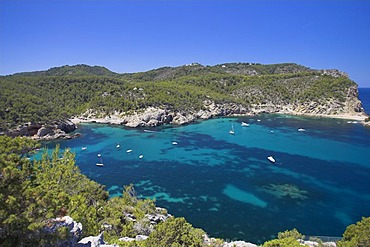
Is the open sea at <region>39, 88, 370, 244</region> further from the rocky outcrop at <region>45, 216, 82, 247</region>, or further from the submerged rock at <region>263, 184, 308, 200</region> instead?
the rocky outcrop at <region>45, 216, 82, 247</region>

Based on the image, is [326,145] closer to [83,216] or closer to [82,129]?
[83,216]

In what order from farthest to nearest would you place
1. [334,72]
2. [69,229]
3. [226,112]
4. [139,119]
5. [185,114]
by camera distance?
[334,72]
[226,112]
[185,114]
[139,119]
[69,229]

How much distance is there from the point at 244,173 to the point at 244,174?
646mm

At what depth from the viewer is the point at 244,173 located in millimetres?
51500

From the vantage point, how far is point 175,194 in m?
41.7

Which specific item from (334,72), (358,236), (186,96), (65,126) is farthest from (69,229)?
(334,72)

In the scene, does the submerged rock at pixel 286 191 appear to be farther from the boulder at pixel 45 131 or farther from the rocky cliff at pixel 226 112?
the boulder at pixel 45 131

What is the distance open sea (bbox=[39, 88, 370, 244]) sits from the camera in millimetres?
34281

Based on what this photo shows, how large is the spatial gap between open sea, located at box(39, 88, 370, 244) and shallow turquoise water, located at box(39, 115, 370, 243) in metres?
0.14

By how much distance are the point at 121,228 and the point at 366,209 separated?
34.6 m

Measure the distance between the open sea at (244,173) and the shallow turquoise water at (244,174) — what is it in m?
0.14

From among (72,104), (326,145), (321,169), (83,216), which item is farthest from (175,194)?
(72,104)

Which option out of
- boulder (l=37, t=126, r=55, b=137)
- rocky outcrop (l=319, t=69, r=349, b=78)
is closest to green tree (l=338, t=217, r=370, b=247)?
boulder (l=37, t=126, r=55, b=137)

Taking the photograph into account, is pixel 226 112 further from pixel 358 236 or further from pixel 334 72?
pixel 358 236
